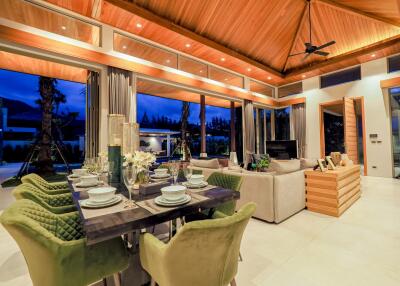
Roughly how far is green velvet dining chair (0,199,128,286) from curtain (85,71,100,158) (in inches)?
120

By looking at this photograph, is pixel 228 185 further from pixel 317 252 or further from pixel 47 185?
pixel 47 185

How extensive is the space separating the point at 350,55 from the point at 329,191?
17.5ft

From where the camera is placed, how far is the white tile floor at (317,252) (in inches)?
64.9

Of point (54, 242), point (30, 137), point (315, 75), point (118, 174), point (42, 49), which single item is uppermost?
point (315, 75)

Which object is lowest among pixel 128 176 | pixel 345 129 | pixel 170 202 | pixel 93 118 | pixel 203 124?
pixel 170 202

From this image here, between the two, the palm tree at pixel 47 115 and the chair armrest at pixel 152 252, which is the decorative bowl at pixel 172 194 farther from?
the palm tree at pixel 47 115

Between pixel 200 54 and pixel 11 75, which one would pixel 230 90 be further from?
pixel 11 75

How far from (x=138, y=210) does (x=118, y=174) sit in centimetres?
98

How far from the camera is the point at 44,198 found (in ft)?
6.14

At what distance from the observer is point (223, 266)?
1032mm

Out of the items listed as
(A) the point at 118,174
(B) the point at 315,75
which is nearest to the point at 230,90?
(B) the point at 315,75

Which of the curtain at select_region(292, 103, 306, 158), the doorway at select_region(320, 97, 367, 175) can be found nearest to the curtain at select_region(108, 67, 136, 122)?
the doorway at select_region(320, 97, 367, 175)

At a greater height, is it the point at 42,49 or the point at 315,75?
the point at 315,75

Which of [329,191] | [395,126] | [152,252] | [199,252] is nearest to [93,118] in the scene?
[152,252]
